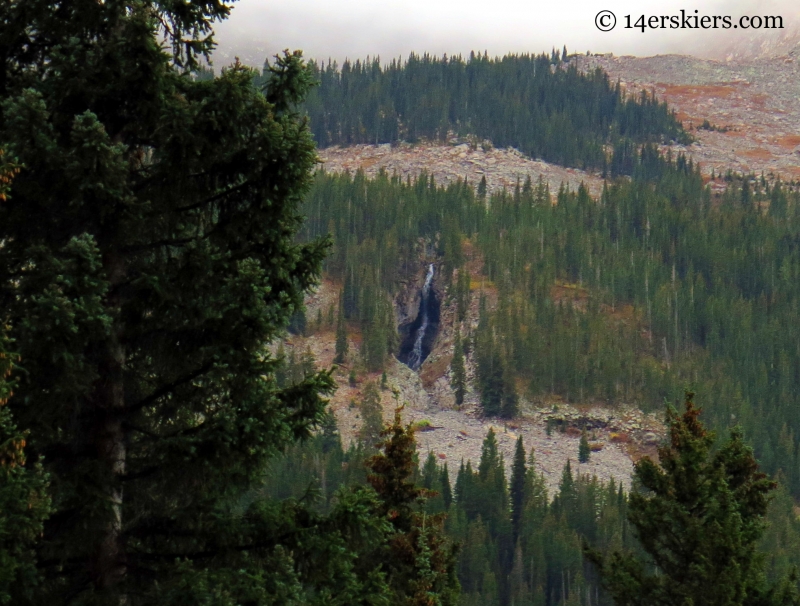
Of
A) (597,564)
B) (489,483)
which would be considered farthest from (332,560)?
(489,483)

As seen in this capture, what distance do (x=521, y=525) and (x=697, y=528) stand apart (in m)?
143

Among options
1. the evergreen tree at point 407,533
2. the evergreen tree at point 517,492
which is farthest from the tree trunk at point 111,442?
the evergreen tree at point 517,492

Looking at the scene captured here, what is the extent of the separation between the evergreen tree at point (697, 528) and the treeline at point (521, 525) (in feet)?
367

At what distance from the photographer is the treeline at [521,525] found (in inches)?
5797

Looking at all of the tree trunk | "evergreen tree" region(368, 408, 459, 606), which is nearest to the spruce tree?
the tree trunk

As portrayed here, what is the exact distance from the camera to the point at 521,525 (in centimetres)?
16412

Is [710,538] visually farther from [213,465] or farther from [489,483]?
[489,483]

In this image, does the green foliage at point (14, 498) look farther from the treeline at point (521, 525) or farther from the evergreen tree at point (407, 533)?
the treeline at point (521, 525)

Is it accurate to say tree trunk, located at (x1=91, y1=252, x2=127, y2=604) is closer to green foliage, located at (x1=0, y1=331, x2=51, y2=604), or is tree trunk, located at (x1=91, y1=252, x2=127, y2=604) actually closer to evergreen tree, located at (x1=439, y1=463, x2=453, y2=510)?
green foliage, located at (x1=0, y1=331, x2=51, y2=604)

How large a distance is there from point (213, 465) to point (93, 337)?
6.55 feet

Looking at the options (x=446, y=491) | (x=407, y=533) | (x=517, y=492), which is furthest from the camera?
(x=517, y=492)

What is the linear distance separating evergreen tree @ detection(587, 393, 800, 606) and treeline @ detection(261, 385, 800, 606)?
111850mm

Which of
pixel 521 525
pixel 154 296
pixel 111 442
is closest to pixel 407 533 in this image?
pixel 111 442

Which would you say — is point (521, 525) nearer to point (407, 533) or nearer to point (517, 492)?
point (517, 492)
